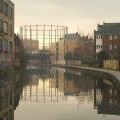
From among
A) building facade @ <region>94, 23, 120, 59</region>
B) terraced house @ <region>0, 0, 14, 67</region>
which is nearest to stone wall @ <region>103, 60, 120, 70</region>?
terraced house @ <region>0, 0, 14, 67</region>

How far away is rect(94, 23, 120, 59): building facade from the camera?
11000 cm

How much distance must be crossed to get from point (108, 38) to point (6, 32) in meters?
46.2

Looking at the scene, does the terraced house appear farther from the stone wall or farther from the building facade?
the building facade

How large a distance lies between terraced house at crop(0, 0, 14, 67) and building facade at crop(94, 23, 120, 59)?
3779cm

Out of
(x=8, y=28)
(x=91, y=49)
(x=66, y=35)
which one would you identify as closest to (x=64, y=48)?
(x=66, y=35)

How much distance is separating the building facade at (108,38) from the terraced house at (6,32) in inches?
1488

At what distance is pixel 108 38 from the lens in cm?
11181

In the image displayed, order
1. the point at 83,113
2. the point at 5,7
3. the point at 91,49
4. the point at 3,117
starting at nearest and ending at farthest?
the point at 3,117 → the point at 83,113 → the point at 5,7 → the point at 91,49

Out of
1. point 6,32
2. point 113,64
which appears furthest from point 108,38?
point 6,32

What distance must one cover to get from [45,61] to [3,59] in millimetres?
106065

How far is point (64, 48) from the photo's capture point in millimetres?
171375

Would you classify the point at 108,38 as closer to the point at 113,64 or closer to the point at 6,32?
the point at 113,64

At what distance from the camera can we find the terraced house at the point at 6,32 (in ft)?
212

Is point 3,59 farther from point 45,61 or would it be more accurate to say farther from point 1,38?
point 45,61
